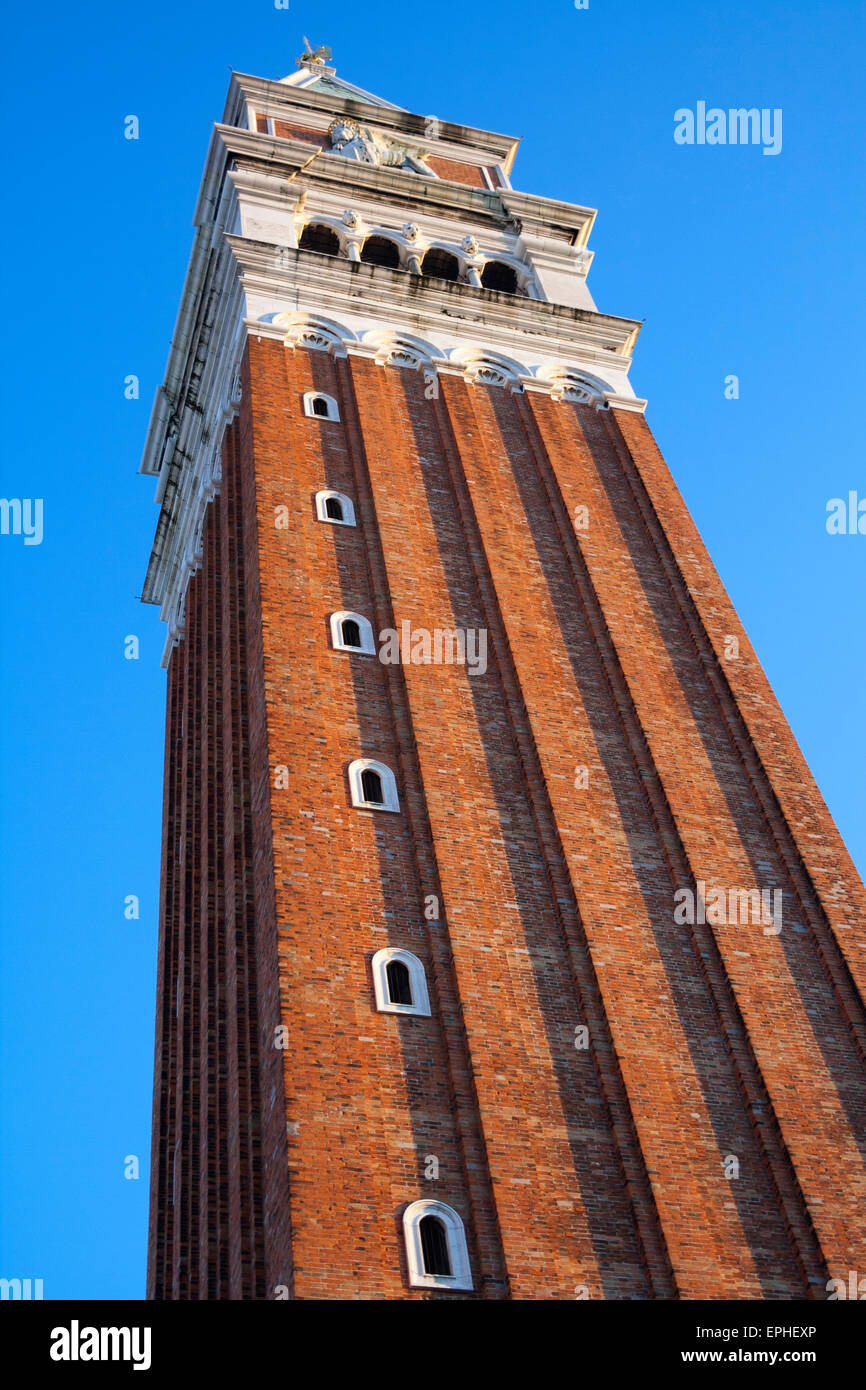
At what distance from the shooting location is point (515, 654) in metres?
27.3

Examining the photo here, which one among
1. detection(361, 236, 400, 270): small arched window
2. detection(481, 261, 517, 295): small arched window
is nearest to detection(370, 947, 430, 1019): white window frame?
detection(361, 236, 400, 270): small arched window

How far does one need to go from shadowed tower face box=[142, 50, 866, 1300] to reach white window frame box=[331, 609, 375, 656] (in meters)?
0.07

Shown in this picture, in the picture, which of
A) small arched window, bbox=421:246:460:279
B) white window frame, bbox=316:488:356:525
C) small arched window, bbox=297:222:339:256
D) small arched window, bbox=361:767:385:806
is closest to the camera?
small arched window, bbox=361:767:385:806

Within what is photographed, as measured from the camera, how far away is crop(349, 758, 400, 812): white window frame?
23.5 m

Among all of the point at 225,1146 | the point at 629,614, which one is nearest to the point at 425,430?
the point at 629,614

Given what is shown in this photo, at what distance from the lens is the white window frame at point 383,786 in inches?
926

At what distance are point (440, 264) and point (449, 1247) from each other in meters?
26.9

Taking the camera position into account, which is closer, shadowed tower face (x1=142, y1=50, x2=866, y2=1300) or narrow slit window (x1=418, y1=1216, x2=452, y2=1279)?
narrow slit window (x1=418, y1=1216, x2=452, y2=1279)

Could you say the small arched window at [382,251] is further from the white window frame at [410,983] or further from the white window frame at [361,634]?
the white window frame at [410,983]

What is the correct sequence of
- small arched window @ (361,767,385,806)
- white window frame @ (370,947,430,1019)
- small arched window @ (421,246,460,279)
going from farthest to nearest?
small arched window @ (421,246,460,279), small arched window @ (361,767,385,806), white window frame @ (370,947,430,1019)

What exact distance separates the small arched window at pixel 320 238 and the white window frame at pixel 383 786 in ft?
58.8

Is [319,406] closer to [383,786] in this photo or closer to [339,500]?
[339,500]

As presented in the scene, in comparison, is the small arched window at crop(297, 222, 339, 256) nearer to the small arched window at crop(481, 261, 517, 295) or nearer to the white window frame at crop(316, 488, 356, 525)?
the small arched window at crop(481, 261, 517, 295)

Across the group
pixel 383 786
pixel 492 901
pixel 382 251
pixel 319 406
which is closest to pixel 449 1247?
pixel 492 901
